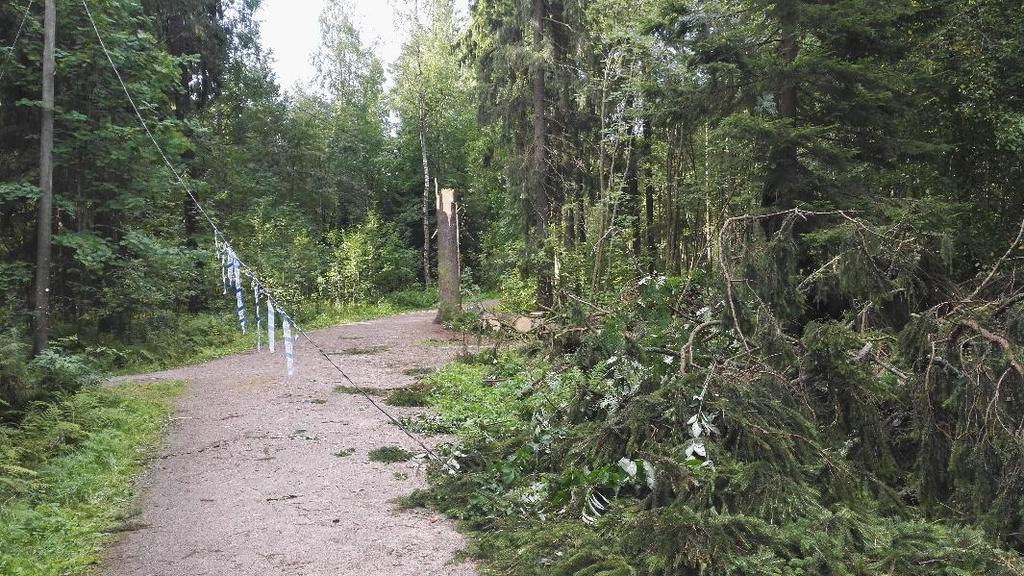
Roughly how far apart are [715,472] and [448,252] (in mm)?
13513

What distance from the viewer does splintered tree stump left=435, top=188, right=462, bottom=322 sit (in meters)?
16.7

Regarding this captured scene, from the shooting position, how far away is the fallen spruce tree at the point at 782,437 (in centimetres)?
336

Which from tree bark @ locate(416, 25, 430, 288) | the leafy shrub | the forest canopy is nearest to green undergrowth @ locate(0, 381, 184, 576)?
the forest canopy

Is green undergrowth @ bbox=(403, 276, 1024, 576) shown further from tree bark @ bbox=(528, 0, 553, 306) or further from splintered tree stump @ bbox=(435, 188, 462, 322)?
splintered tree stump @ bbox=(435, 188, 462, 322)

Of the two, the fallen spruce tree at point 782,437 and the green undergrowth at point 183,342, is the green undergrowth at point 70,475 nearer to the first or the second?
the fallen spruce tree at point 782,437

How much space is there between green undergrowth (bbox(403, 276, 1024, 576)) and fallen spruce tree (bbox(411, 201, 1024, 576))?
0.04 ft

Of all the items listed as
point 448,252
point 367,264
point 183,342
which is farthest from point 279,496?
point 367,264

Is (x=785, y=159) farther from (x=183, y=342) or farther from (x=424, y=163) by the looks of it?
(x=424, y=163)

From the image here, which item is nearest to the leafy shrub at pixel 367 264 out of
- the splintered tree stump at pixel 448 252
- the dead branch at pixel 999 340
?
the splintered tree stump at pixel 448 252

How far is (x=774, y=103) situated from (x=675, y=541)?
6.63 metres

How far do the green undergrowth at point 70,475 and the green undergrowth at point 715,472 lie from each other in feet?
7.07

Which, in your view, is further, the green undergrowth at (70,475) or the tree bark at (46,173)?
the tree bark at (46,173)

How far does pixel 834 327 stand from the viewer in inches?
167

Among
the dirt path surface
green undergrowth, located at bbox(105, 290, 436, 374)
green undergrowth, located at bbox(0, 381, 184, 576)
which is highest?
green undergrowth, located at bbox(105, 290, 436, 374)
